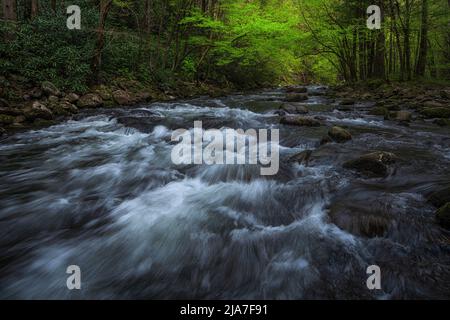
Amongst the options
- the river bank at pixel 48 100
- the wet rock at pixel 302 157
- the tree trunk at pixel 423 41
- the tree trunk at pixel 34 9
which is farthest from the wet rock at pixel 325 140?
the tree trunk at pixel 34 9

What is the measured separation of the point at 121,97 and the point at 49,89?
2.53m

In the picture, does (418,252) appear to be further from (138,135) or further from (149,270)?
(138,135)

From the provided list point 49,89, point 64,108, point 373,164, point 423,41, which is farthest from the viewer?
point 423,41

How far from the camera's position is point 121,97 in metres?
11.3

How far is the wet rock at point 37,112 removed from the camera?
311 inches

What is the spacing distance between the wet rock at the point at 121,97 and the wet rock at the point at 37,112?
2929 millimetres

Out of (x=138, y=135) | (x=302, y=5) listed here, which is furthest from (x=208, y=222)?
(x=302, y=5)

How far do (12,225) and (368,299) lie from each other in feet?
11.7

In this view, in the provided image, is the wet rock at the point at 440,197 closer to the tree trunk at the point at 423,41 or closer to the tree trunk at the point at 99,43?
the tree trunk at the point at 99,43

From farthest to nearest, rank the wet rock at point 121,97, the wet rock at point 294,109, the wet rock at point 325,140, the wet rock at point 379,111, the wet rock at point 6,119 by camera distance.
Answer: the wet rock at point 121,97
the wet rock at point 294,109
the wet rock at point 379,111
the wet rock at point 6,119
the wet rock at point 325,140

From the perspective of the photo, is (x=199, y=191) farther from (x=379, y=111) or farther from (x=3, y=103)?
(x=379, y=111)

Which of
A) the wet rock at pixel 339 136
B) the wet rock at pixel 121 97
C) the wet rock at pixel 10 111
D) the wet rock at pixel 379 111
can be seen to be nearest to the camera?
the wet rock at pixel 339 136

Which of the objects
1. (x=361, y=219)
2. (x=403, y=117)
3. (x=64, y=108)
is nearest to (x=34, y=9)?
(x=64, y=108)

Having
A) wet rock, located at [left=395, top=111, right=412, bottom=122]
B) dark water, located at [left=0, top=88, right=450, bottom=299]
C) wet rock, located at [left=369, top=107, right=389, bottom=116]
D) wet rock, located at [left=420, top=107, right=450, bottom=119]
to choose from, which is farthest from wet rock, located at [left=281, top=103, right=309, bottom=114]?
dark water, located at [left=0, top=88, right=450, bottom=299]
